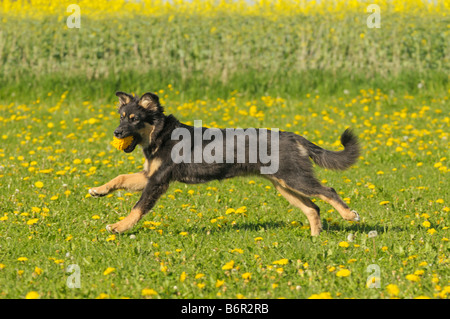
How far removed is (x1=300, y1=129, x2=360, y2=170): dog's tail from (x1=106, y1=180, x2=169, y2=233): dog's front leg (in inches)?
54.0

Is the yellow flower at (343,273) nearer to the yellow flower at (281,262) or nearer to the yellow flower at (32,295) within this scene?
the yellow flower at (281,262)

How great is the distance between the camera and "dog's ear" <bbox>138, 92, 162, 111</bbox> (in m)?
5.47

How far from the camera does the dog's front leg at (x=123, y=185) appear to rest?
550 centimetres

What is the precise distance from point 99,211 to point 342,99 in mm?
7073

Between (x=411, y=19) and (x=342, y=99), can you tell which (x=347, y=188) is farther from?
(x=411, y=19)

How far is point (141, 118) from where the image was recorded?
5461 mm

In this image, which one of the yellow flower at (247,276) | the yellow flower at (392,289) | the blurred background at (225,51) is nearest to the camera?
the yellow flower at (392,289)

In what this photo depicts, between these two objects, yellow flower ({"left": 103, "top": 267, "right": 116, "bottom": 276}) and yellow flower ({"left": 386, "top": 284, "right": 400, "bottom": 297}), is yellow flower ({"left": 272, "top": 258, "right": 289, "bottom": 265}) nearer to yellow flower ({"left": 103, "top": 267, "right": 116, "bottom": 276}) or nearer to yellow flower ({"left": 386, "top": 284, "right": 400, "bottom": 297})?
yellow flower ({"left": 386, "top": 284, "right": 400, "bottom": 297})

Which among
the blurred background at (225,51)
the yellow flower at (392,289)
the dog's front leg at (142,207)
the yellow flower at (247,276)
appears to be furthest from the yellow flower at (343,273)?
the blurred background at (225,51)

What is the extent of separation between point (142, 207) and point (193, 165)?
0.60 meters

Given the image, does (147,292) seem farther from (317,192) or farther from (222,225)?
(317,192)

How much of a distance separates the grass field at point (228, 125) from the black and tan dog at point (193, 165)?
0.26 meters

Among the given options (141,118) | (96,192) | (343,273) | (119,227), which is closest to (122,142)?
(141,118)

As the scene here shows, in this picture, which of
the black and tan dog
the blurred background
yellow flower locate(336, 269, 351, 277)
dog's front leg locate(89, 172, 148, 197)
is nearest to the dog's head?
the black and tan dog
